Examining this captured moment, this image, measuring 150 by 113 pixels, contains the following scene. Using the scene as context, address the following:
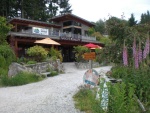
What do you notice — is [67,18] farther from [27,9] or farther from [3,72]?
[3,72]

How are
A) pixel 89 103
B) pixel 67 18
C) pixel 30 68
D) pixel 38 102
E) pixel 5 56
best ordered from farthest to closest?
pixel 67 18, pixel 5 56, pixel 30 68, pixel 38 102, pixel 89 103

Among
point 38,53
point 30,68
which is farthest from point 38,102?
point 38,53

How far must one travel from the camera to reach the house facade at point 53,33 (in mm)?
24531

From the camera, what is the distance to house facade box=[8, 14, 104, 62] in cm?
2453

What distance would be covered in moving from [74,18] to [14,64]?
68.7ft

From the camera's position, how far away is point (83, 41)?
31797mm

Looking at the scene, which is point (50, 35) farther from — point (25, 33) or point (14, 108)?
point (14, 108)

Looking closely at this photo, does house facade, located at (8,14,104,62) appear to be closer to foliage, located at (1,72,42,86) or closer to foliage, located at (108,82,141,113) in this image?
foliage, located at (1,72,42,86)

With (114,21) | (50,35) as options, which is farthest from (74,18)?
(114,21)

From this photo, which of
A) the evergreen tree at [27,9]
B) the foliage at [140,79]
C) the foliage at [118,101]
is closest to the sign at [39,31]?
the evergreen tree at [27,9]

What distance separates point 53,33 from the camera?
28516 millimetres

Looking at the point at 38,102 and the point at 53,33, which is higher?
the point at 53,33

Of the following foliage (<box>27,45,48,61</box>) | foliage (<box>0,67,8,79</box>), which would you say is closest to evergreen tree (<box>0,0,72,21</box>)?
foliage (<box>27,45,48,61</box>)

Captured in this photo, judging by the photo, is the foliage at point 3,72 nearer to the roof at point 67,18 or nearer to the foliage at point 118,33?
the foliage at point 118,33
